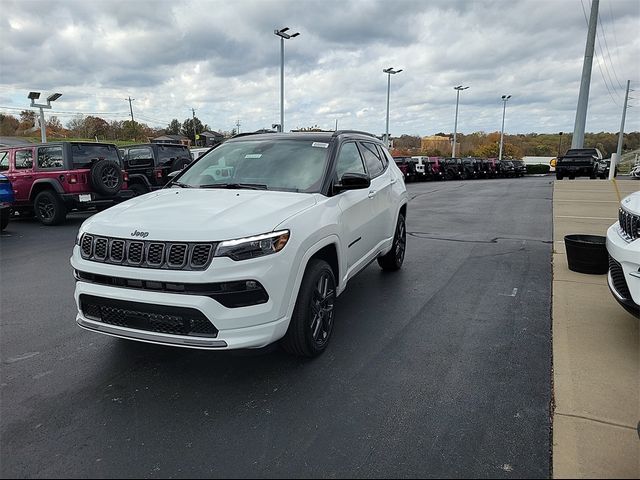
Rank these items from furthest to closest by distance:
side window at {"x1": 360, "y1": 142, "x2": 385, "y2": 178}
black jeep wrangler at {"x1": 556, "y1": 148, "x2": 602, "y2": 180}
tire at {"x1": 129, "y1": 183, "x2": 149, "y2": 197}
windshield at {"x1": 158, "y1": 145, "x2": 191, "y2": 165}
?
black jeep wrangler at {"x1": 556, "y1": 148, "x2": 602, "y2": 180}
windshield at {"x1": 158, "y1": 145, "x2": 191, "y2": 165}
tire at {"x1": 129, "y1": 183, "x2": 149, "y2": 197}
side window at {"x1": 360, "y1": 142, "x2": 385, "y2": 178}

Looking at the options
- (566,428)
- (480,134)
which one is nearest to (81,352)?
(566,428)

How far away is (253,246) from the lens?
298cm

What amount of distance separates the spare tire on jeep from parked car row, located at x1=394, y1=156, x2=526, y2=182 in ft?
50.7

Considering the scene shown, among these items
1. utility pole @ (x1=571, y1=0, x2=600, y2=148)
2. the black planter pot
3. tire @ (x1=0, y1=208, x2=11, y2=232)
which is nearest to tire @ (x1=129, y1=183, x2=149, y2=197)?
tire @ (x1=0, y1=208, x2=11, y2=232)

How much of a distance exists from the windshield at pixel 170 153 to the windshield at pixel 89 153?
2.43 metres

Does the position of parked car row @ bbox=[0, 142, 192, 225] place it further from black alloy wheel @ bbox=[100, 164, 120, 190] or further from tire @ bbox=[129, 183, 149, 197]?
tire @ bbox=[129, 183, 149, 197]

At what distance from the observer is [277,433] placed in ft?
8.84

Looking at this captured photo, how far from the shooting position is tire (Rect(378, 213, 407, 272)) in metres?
6.15

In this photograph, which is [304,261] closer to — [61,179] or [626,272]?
[626,272]

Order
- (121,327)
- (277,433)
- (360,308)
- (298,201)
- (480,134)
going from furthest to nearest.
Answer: (480,134)
(360,308)
(298,201)
(121,327)
(277,433)

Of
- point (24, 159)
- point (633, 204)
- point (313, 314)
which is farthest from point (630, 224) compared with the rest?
point (24, 159)

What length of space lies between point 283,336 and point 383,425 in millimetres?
933

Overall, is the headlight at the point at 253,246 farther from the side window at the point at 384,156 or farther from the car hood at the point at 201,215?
the side window at the point at 384,156

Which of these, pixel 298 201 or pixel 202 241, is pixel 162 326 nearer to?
pixel 202 241
